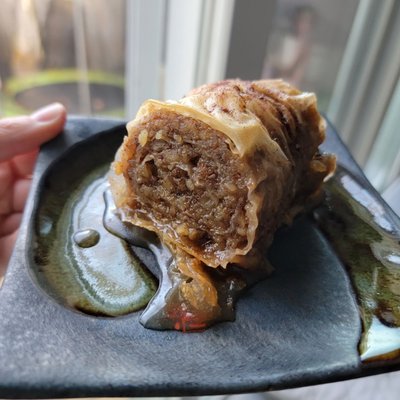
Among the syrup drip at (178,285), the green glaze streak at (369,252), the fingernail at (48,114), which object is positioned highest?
the fingernail at (48,114)

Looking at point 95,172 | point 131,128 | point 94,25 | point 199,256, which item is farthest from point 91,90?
point 199,256

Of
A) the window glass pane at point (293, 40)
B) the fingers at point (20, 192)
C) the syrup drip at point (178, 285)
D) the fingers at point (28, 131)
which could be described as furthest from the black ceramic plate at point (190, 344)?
the window glass pane at point (293, 40)

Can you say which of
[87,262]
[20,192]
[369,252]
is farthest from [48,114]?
[369,252]

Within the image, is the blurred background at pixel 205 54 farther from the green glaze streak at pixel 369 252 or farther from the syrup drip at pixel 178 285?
the syrup drip at pixel 178 285

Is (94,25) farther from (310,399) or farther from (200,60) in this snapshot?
(310,399)

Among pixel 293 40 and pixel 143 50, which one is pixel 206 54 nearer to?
pixel 143 50

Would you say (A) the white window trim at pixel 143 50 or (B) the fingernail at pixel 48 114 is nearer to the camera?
(B) the fingernail at pixel 48 114
